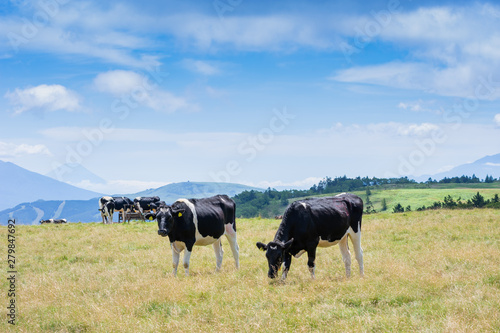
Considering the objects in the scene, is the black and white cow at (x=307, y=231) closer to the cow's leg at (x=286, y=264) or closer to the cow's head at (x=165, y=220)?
the cow's leg at (x=286, y=264)

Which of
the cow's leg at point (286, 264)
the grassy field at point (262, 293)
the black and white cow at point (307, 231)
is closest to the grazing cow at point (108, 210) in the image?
the grassy field at point (262, 293)

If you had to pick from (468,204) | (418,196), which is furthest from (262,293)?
(418,196)

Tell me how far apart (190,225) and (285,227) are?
3.15 meters

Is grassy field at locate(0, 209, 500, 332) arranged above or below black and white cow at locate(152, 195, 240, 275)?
below

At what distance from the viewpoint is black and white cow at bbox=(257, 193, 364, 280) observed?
11.2m

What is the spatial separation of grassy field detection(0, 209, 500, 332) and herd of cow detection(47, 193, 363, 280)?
0.68m

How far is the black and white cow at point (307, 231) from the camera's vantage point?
11.2 metres

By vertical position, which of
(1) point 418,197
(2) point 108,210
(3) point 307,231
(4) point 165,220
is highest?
(4) point 165,220

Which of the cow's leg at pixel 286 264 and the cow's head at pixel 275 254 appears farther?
the cow's leg at pixel 286 264

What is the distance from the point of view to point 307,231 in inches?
458

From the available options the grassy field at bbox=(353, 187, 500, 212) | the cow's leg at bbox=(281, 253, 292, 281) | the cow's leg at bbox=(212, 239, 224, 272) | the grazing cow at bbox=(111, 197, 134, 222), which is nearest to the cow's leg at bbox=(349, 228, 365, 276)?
the cow's leg at bbox=(281, 253, 292, 281)

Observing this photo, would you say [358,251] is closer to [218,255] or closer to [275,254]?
[275,254]

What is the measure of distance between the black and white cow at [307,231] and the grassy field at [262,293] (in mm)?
659

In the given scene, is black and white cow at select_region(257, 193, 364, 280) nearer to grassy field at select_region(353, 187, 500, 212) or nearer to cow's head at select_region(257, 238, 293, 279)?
cow's head at select_region(257, 238, 293, 279)
